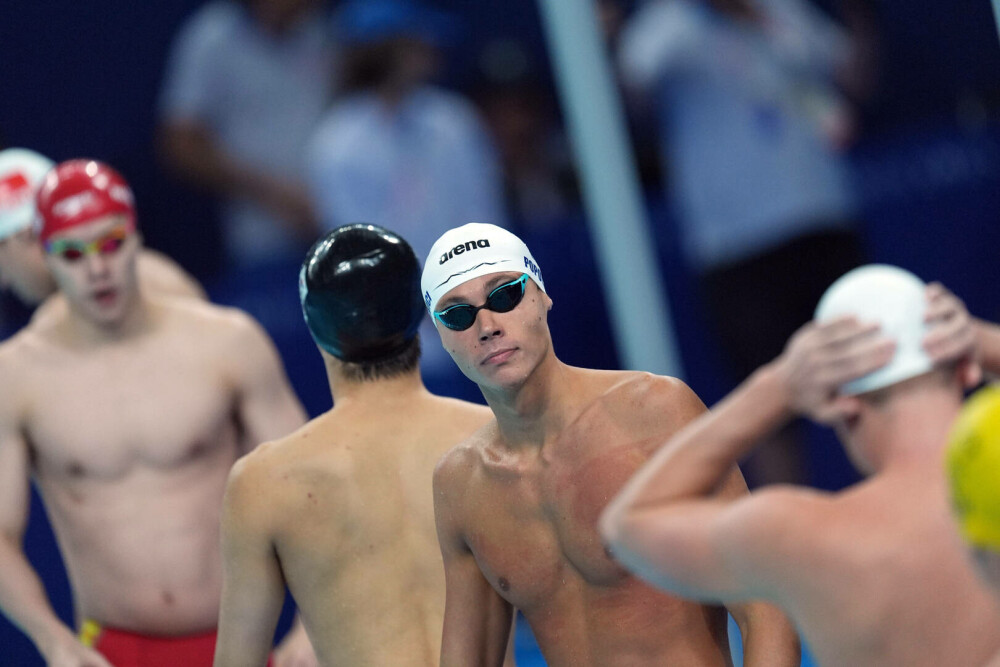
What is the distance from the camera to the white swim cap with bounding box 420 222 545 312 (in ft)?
9.95

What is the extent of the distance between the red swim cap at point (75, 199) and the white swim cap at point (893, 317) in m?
3.02

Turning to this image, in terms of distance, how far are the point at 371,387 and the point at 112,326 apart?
1691 millimetres

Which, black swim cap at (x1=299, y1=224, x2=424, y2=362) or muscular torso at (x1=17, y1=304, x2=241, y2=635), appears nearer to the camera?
black swim cap at (x1=299, y1=224, x2=424, y2=362)

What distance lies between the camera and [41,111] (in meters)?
Answer: 8.73

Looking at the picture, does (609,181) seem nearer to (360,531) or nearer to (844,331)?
(360,531)

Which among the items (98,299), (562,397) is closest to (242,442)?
(98,299)

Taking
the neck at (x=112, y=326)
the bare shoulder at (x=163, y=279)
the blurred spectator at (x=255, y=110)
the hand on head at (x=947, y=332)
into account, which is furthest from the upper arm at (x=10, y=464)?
the hand on head at (x=947, y=332)

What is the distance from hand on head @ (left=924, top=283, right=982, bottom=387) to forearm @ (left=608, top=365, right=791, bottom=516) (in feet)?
0.81

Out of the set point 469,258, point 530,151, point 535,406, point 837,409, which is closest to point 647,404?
point 535,406

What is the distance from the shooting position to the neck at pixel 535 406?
308 cm

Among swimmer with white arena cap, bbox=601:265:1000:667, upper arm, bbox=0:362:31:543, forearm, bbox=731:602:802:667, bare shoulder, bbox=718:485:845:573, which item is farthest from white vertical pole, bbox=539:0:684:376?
bare shoulder, bbox=718:485:845:573

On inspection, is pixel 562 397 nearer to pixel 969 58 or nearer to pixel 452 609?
pixel 452 609

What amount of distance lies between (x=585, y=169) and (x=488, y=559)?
2996 mm

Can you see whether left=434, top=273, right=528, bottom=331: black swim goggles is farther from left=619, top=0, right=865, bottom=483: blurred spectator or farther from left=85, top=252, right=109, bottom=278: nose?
left=619, top=0, right=865, bottom=483: blurred spectator
